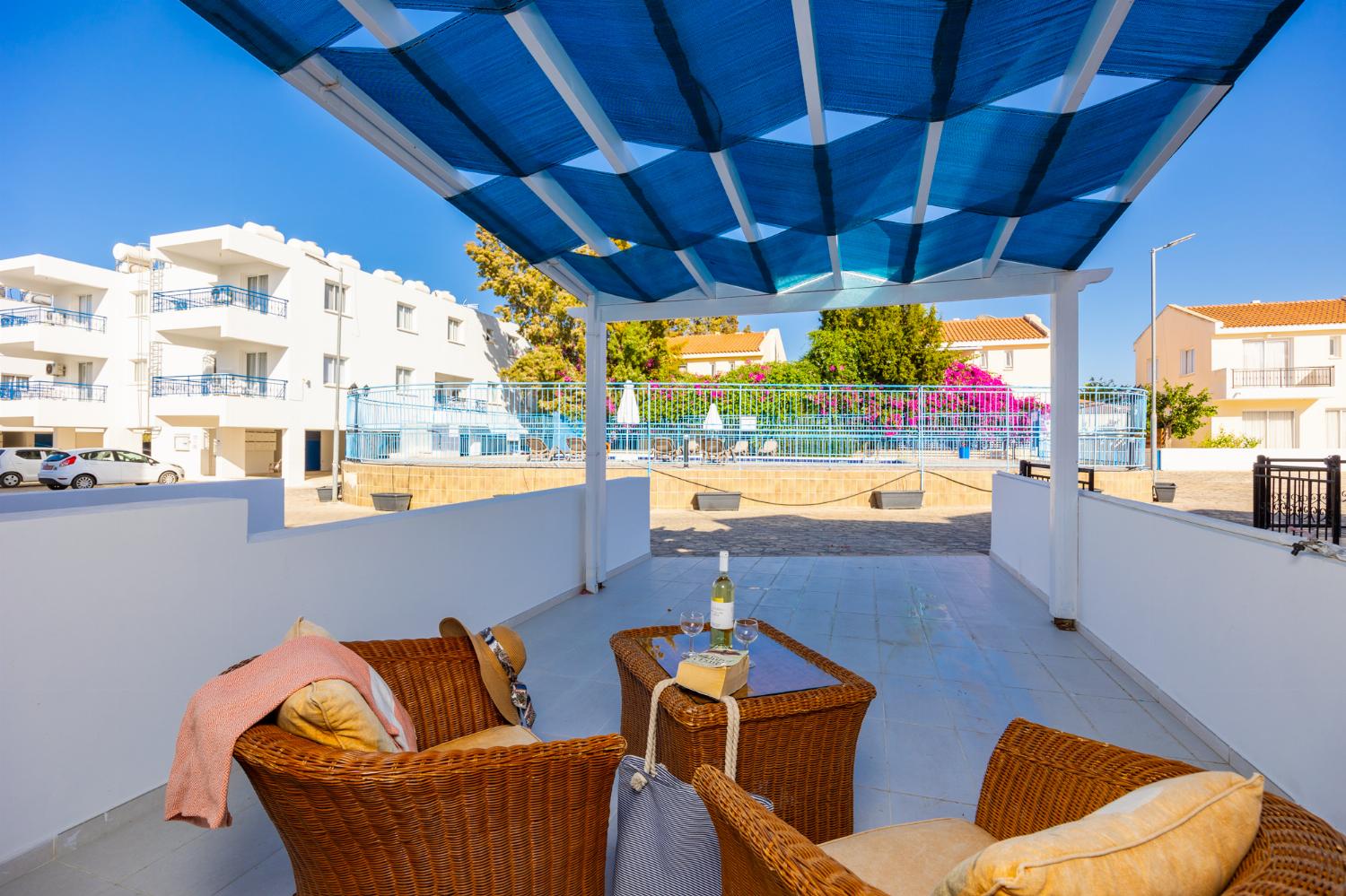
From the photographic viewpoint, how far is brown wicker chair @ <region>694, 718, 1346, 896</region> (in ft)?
2.89

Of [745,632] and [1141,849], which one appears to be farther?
[745,632]

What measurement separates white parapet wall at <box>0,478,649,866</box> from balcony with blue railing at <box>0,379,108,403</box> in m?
26.9

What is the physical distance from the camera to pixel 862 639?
416cm

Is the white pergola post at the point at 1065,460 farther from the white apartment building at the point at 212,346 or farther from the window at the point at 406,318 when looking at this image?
the window at the point at 406,318

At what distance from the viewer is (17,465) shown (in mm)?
16906

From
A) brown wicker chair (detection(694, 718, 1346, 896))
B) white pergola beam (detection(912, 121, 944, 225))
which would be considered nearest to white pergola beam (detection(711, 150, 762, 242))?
white pergola beam (detection(912, 121, 944, 225))

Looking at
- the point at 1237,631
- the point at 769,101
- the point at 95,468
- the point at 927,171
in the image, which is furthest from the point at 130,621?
the point at 95,468

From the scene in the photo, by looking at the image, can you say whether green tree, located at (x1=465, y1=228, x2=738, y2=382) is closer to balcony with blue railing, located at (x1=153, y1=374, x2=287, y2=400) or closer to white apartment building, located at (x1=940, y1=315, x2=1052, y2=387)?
balcony with blue railing, located at (x1=153, y1=374, x2=287, y2=400)

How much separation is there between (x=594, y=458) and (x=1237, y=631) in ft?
13.7

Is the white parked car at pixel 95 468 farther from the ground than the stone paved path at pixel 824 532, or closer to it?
farther from the ground

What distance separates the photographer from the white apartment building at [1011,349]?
27.5m

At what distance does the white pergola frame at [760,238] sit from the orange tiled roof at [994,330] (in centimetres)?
2475

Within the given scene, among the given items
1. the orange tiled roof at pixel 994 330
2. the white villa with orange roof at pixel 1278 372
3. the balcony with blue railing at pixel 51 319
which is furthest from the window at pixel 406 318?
the white villa with orange roof at pixel 1278 372

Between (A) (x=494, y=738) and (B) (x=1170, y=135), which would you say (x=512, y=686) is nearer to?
(A) (x=494, y=738)
